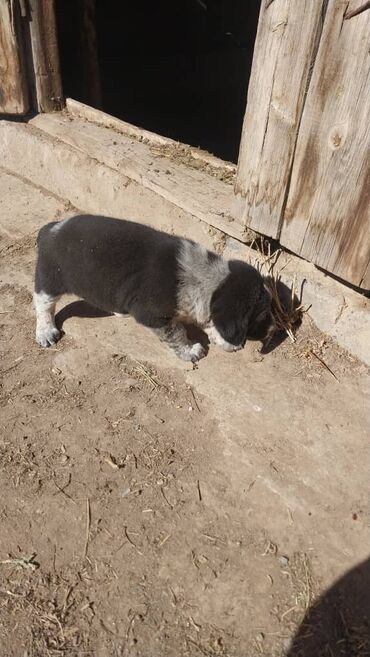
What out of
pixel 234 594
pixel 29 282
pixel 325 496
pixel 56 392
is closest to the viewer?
pixel 234 594

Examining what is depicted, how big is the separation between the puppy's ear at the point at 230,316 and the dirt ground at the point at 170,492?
483 millimetres

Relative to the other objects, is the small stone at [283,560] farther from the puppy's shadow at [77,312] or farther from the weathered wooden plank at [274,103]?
the puppy's shadow at [77,312]

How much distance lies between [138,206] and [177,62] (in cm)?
765

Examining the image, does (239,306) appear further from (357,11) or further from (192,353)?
(357,11)

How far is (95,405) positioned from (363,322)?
2.25 metres

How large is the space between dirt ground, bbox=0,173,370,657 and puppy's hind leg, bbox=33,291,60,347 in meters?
0.09

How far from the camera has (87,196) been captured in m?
6.26

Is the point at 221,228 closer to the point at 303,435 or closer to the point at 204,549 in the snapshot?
the point at 303,435

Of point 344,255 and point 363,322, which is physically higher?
point 344,255

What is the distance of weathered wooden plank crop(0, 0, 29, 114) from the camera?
6.20m

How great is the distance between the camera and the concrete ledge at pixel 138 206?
174 inches

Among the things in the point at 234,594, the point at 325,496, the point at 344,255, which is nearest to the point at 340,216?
the point at 344,255

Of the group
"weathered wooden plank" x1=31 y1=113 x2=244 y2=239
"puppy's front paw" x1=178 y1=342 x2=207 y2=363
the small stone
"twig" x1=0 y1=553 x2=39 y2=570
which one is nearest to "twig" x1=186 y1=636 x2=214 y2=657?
the small stone

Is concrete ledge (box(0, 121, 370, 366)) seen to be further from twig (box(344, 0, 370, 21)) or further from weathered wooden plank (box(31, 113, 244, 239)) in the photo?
twig (box(344, 0, 370, 21))
